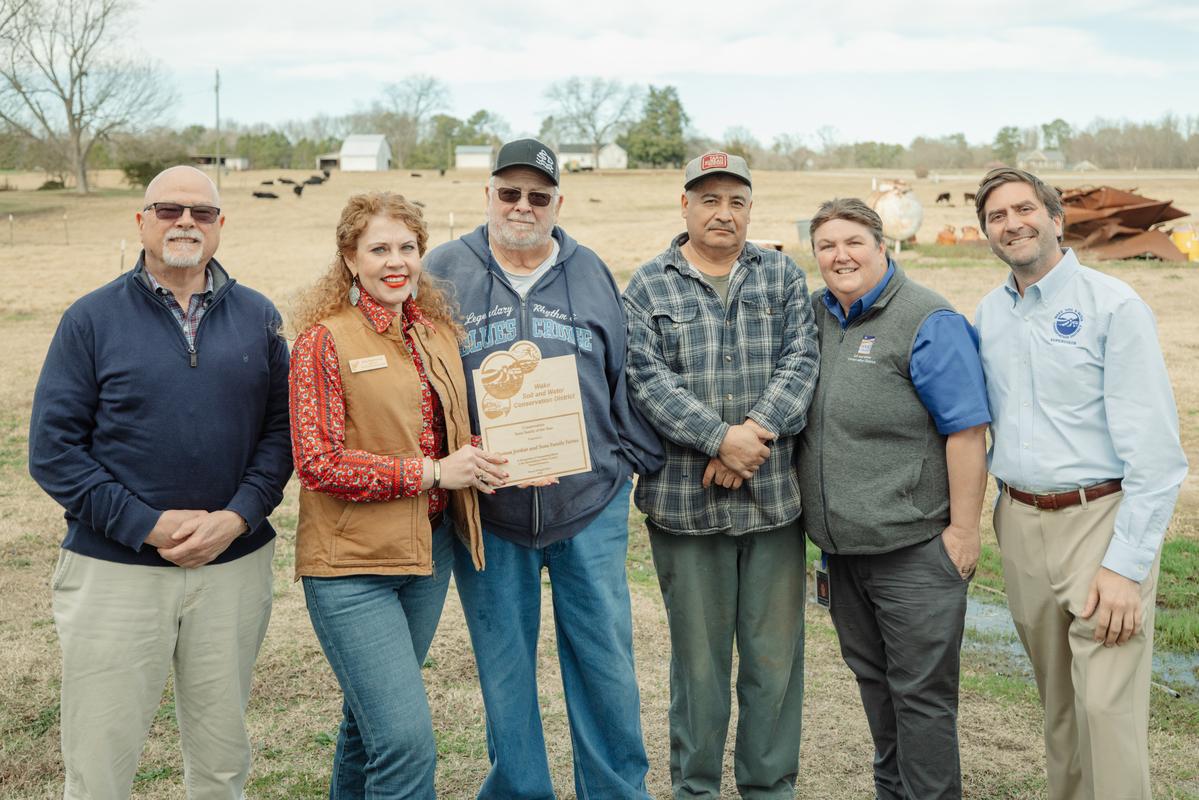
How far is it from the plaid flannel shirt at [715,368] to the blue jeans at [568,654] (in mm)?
276

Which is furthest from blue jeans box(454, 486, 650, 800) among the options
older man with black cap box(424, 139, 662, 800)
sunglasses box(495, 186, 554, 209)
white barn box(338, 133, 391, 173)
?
white barn box(338, 133, 391, 173)

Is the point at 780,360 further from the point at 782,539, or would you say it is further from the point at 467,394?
the point at 467,394

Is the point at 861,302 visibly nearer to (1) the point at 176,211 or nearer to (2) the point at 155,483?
(1) the point at 176,211

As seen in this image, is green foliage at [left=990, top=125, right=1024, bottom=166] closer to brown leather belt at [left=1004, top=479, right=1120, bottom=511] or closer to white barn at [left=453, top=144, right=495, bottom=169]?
white barn at [left=453, top=144, right=495, bottom=169]

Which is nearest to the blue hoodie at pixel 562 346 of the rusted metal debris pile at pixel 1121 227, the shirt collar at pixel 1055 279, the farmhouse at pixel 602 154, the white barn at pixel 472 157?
the shirt collar at pixel 1055 279

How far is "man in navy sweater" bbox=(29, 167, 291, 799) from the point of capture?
3.06 metres

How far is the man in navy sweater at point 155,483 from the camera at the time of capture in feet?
10.1

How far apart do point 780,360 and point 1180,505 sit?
207 inches

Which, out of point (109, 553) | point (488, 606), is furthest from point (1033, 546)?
point (109, 553)

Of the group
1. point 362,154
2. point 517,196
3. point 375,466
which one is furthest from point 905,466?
point 362,154

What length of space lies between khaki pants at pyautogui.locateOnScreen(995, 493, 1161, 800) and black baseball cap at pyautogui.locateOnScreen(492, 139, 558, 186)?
1935 millimetres

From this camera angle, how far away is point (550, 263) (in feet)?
12.1

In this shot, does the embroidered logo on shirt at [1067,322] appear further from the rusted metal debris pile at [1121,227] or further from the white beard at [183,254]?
the rusted metal debris pile at [1121,227]

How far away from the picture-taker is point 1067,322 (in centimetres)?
337
